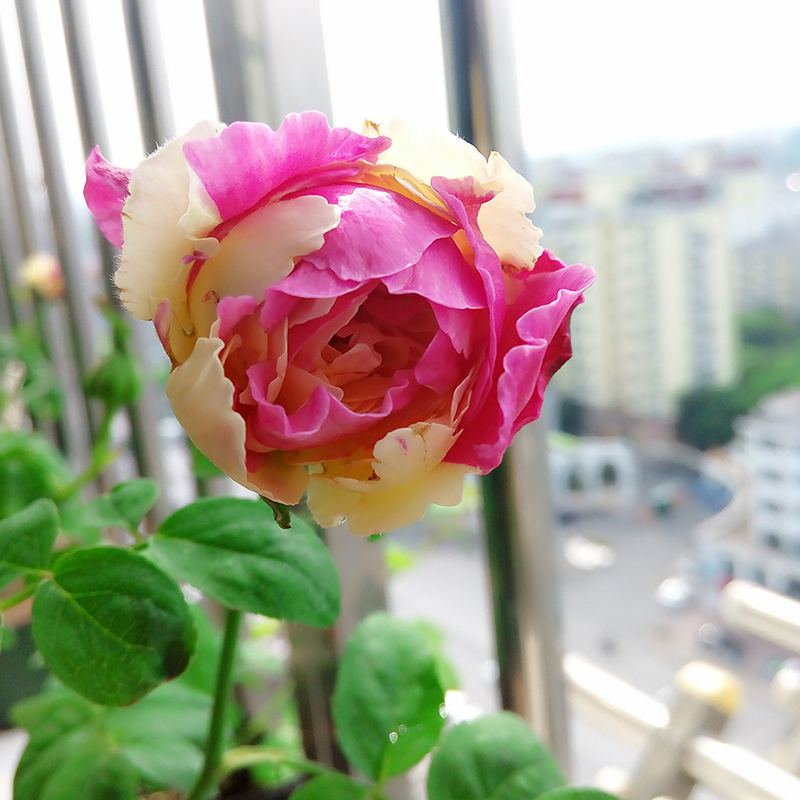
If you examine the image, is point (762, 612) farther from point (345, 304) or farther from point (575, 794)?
point (345, 304)

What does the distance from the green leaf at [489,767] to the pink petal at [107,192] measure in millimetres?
231

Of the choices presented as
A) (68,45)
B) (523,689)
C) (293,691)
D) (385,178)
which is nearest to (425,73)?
(385,178)

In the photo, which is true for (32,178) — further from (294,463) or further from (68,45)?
(294,463)

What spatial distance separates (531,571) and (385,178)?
0.29 meters

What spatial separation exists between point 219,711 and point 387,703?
0.25ft

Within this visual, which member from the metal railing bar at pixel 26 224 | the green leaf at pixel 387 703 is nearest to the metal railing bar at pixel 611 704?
the green leaf at pixel 387 703

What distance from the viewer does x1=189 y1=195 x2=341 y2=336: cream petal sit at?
0.17 meters

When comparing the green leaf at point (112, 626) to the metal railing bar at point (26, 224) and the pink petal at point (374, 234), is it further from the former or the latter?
the metal railing bar at point (26, 224)

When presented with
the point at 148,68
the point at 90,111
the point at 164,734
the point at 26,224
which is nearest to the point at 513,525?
the point at 164,734

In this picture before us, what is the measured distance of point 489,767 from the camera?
0.29 metres

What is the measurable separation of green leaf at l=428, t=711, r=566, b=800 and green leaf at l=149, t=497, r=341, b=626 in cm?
8

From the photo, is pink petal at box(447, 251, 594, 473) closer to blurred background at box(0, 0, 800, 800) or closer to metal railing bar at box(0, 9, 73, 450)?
blurred background at box(0, 0, 800, 800)

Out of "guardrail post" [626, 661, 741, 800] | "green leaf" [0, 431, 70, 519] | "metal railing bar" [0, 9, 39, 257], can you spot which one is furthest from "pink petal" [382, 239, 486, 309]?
"metal railing bar" [0, 9, 39, 257]

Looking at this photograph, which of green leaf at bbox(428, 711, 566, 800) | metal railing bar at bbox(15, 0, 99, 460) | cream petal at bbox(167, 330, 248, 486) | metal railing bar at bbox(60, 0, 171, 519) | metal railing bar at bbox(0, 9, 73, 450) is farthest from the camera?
metal railing bar at bbox(0, 9, 73, 450)
